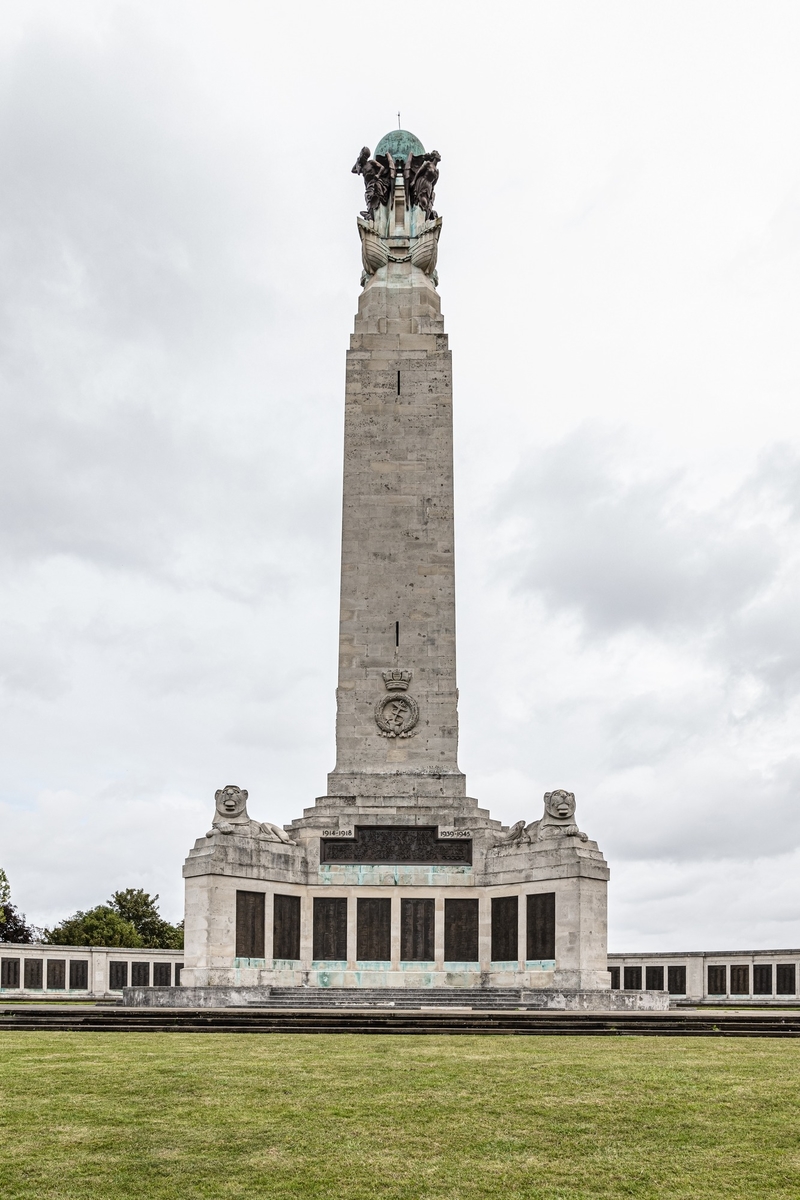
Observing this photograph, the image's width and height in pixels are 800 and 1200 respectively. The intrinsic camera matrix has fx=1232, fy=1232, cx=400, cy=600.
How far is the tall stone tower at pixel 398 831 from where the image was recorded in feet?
116

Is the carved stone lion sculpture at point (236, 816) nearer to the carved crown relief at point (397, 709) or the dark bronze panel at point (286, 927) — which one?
the dark bronze panel at point (286, 927)

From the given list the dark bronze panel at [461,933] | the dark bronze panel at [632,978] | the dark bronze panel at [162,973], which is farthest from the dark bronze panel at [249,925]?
the dark bronze panel at [632,978]

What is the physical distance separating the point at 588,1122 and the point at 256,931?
22.9m

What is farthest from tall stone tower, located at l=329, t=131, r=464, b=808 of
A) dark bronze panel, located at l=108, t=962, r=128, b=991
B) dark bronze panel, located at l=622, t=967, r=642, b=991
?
dark bronze panel, located at l=108, t=962, r=128, b=991

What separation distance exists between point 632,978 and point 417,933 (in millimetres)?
16033

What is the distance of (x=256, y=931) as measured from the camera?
36.0 metres

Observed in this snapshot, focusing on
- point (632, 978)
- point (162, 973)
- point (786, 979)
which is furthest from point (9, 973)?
point (786, 979)

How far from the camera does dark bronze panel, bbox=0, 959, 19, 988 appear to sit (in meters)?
46.6

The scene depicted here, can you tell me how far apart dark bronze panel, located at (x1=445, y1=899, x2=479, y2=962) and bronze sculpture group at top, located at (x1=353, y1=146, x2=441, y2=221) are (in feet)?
87.4

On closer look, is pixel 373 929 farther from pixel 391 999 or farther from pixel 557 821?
pixel 557 821

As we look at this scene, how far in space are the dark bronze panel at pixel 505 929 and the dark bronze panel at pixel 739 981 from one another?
14247mm

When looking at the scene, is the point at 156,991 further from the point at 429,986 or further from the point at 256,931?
the point at 429,986

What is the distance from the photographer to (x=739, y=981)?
152 feet

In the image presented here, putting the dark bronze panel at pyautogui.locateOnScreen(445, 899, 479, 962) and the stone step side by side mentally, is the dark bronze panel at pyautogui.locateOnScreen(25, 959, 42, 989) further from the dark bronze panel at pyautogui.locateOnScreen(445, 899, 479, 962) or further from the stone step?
the stone step
